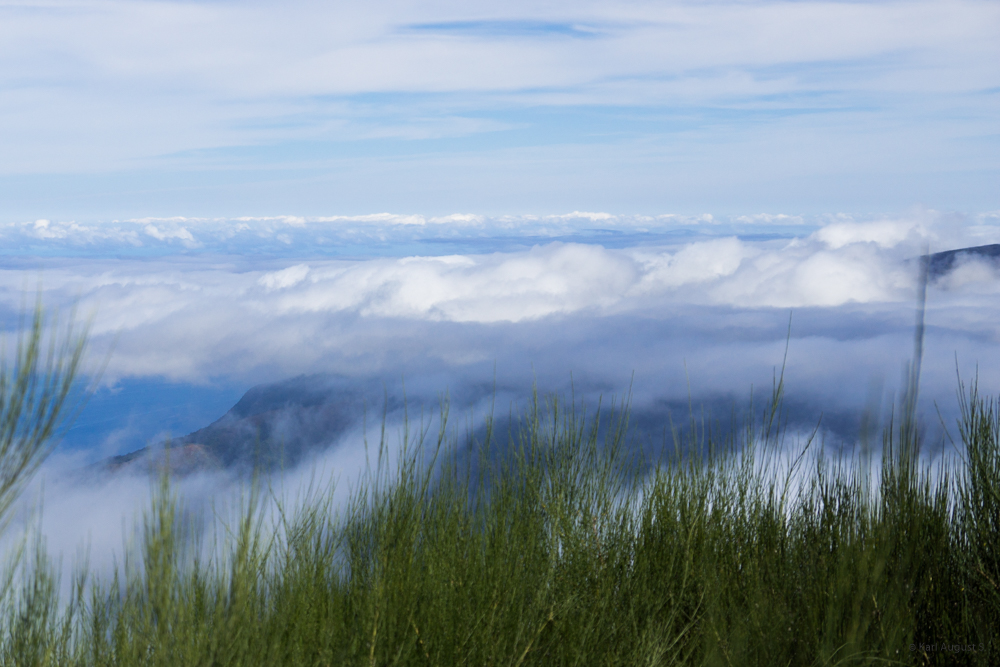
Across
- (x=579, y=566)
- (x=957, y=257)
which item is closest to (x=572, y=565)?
(x=579, y=566)

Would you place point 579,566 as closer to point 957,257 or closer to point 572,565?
point 572,565

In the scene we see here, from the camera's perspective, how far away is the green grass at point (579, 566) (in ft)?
11.8

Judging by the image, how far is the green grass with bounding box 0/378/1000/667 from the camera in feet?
11.8

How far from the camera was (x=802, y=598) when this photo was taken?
464 centimetres

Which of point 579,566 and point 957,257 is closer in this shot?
point 579,566

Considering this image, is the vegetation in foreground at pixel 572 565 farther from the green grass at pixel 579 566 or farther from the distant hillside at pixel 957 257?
the distant hillside at pixel 957 257

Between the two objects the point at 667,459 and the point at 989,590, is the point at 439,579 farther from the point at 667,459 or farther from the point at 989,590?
the point at 989,590

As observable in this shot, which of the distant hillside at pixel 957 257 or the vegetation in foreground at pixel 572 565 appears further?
the distant hillside at pixel 957 257

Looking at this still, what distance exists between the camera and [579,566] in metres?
5.22

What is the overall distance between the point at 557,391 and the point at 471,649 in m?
2.38

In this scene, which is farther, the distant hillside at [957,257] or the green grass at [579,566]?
the distant hillside at [957,257]

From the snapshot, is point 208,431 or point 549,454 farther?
point 208,431

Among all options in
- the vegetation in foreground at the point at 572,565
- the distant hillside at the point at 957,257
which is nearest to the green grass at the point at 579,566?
the vegetation in foreground at the point at 572,565

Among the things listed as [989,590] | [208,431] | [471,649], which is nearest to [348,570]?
[471,649]
